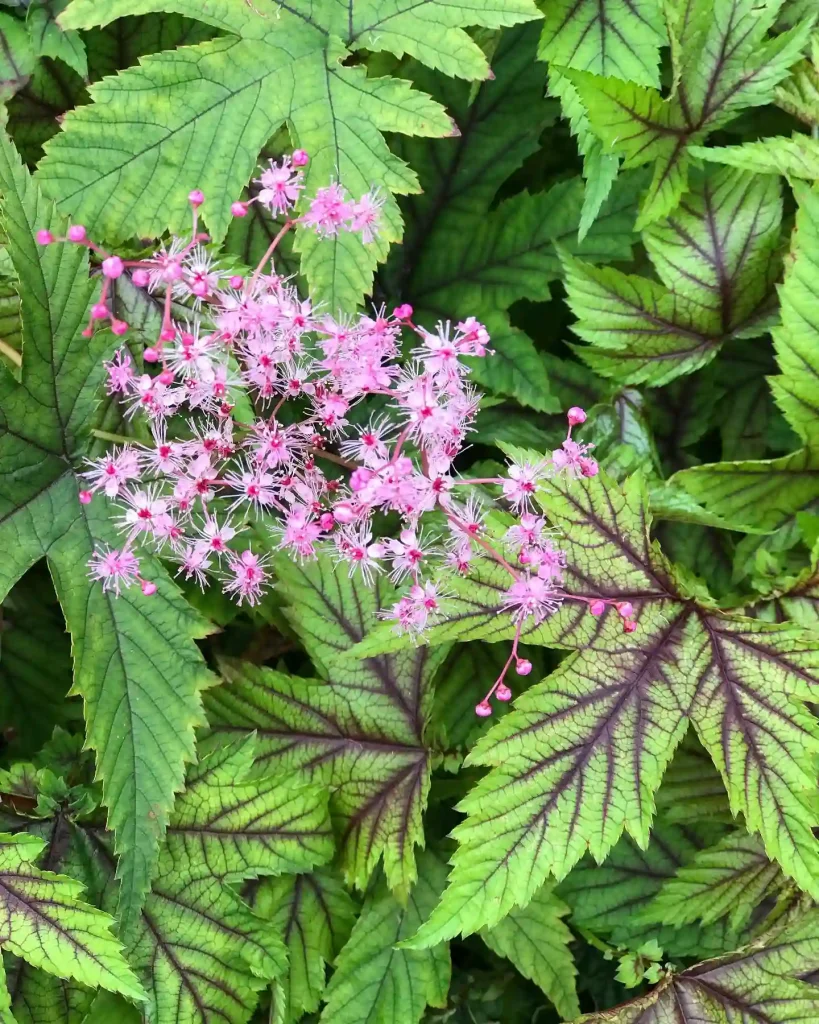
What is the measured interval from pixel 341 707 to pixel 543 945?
1.49ft

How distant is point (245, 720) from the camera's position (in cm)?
129

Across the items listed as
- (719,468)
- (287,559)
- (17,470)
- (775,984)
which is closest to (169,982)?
(287,559)

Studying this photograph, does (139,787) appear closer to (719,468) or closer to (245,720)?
(245,720)

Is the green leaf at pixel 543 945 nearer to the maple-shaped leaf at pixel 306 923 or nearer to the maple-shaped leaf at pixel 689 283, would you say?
the maple-shaped leaf at pixel 306 923

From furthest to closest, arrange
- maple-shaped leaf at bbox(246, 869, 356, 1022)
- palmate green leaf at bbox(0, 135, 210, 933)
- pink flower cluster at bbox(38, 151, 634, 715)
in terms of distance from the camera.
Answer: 1. maple-shaped leaf at bbox(246, 869, 356, 1022)
2. palmate green leaf at bbox(0, 135, 210, 933)
3. pink flower cluster at bbox(38, 151, 634, 715)

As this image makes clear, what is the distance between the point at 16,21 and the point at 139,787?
1059mm

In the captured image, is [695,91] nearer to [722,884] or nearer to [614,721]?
[614,721]

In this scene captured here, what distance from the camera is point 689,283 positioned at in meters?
1.31

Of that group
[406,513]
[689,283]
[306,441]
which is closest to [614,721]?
[406,513]

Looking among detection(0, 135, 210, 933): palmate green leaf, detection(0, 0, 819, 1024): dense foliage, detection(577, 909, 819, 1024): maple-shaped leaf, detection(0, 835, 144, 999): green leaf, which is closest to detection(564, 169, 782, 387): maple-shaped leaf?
detection(0, 0, 819, 1024): dense foliage

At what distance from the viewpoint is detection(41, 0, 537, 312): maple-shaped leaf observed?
113cm

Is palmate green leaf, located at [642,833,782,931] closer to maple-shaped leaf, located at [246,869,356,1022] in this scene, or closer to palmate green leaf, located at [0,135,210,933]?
maple-shaped leaf, located at [246,869,356,1022]

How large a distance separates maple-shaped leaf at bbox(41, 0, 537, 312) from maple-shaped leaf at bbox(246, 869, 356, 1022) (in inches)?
32.4

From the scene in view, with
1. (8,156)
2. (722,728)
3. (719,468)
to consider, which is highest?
(8,156)
